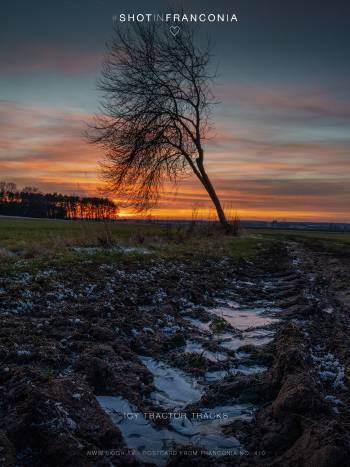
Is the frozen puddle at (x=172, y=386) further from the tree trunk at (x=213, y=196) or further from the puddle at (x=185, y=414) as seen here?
the tree trunk at (x=213, y=196)

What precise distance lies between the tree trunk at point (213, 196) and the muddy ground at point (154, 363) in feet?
64.3

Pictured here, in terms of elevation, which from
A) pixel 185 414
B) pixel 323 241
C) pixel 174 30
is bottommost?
pixel 185 414

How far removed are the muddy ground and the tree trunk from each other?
19590 millimetres

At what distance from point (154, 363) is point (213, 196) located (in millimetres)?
24401

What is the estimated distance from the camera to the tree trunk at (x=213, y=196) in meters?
28.5

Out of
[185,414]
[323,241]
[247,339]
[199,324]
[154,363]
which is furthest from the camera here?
[323,241]

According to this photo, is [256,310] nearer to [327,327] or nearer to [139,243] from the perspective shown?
[327,327]

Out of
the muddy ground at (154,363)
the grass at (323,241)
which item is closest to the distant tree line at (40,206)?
the grass at (323,241)

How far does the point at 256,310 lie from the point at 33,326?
159 inches

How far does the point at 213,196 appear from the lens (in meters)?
28.8

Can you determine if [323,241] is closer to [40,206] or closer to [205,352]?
[205,352]

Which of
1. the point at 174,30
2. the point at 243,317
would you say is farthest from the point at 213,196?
the point at 243,317

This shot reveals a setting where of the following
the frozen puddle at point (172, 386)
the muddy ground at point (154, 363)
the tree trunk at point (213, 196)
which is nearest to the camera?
the muddy ground at point (154, 363)

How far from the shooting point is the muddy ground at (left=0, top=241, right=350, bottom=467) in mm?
2920
